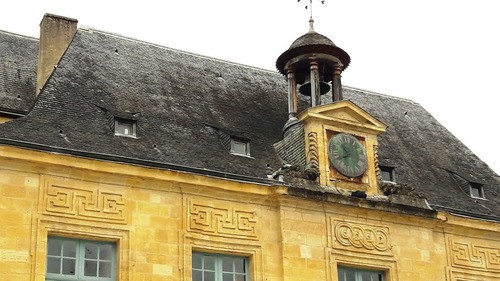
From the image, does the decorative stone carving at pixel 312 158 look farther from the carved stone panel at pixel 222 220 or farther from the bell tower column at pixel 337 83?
the bell tower column at pixel 337 83

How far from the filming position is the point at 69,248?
14742 millimetres

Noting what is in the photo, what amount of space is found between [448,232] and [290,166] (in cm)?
348

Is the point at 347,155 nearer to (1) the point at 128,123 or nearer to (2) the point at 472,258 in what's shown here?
(2) the point at 472,258

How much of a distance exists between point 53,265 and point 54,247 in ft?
0.92

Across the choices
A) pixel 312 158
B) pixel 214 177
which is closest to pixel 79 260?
pixel 214 177

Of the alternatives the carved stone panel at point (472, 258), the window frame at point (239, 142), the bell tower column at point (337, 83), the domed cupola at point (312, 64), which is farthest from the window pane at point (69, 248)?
the carved stone panel at point (472, 258)

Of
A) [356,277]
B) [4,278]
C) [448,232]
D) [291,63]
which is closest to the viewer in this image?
[4,278]

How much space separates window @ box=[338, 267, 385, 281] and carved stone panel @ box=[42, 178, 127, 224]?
4065mm

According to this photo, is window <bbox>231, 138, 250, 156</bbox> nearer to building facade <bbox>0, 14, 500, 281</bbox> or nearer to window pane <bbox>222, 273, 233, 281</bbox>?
building facade <bbox>0, 14, 500, 281</bbox>

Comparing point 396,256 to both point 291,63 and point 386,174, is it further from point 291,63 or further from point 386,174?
point 291,63

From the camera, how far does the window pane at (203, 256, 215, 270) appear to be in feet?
51.6

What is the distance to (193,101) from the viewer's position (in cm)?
1859

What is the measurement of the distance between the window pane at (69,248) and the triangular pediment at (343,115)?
504cm

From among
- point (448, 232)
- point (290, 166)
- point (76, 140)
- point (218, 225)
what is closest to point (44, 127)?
point (76, 140)
